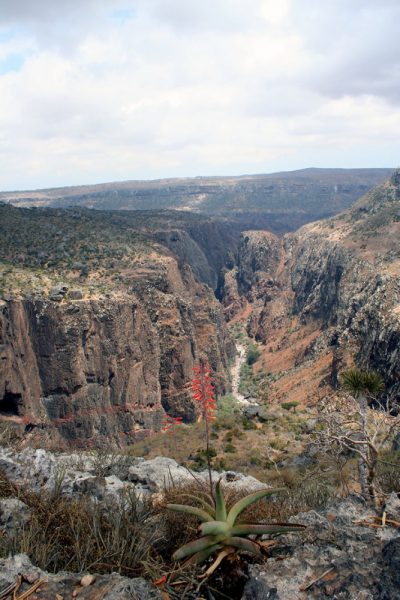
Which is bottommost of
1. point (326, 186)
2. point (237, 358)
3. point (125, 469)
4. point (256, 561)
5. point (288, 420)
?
point (237, 358)

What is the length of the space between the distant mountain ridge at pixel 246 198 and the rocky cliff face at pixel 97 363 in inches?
4244

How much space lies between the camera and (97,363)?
3122cm

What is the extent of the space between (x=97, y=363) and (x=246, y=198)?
14839 cm

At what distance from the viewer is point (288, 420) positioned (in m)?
32.6

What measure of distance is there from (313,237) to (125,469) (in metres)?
73.9

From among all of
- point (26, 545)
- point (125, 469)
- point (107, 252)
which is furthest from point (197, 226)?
point (26, 545)

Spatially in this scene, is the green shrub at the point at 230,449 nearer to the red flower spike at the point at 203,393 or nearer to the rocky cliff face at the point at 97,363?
the rocky cliff face at the point at 97,363

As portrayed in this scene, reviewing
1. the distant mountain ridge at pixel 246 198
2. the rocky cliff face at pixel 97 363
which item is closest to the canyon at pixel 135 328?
the rocky cliff face at pixel 97 363

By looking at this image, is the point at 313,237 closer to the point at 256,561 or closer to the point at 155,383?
the point at 155,383

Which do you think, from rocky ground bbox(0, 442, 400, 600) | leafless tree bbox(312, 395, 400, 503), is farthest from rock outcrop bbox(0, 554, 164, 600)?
leafless tree bbox(312, 395, 400, 503)

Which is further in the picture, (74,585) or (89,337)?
(89,337)

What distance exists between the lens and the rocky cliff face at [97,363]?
27688 millimetres

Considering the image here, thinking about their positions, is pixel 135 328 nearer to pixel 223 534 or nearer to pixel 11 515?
pixel 11 515

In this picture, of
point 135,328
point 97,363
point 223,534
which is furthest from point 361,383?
point 135,328
